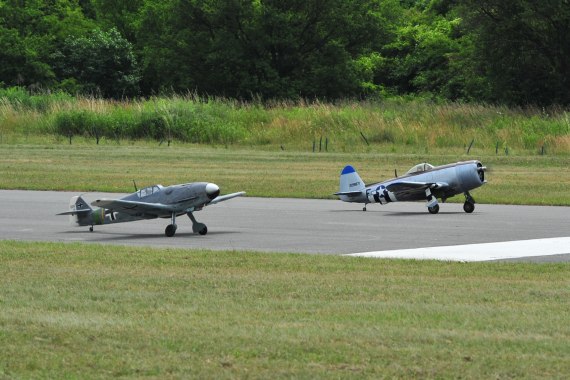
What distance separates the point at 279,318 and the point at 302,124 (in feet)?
136

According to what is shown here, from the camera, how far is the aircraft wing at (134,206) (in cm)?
1892

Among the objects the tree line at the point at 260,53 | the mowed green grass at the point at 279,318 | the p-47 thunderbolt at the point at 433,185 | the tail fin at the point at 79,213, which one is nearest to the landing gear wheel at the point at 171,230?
the tail fin at the point at 79,213

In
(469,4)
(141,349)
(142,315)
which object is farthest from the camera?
(469,4)

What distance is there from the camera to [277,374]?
800 centimetres

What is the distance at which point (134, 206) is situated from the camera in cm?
Answer: 1900

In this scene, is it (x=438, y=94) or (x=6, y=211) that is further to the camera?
(x=438, y=94)

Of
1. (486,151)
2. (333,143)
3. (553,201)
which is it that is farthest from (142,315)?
(333,143)

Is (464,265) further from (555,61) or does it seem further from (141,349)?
(555,61)

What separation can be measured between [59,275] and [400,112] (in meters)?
39.8

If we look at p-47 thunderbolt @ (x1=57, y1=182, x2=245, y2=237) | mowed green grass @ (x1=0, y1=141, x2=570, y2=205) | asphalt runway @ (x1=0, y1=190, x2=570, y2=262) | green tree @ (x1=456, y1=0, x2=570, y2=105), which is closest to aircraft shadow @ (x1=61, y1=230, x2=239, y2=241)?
asphalt runway @ (x1=0, y1=190, x2=570, y2=262)

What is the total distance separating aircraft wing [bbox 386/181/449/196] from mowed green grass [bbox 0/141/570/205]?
3.57m

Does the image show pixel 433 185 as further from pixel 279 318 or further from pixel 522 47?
pixel 522 47

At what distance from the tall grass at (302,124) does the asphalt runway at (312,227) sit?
68.7ft

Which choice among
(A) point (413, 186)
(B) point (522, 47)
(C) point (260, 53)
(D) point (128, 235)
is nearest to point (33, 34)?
(C) point (260, 53)
